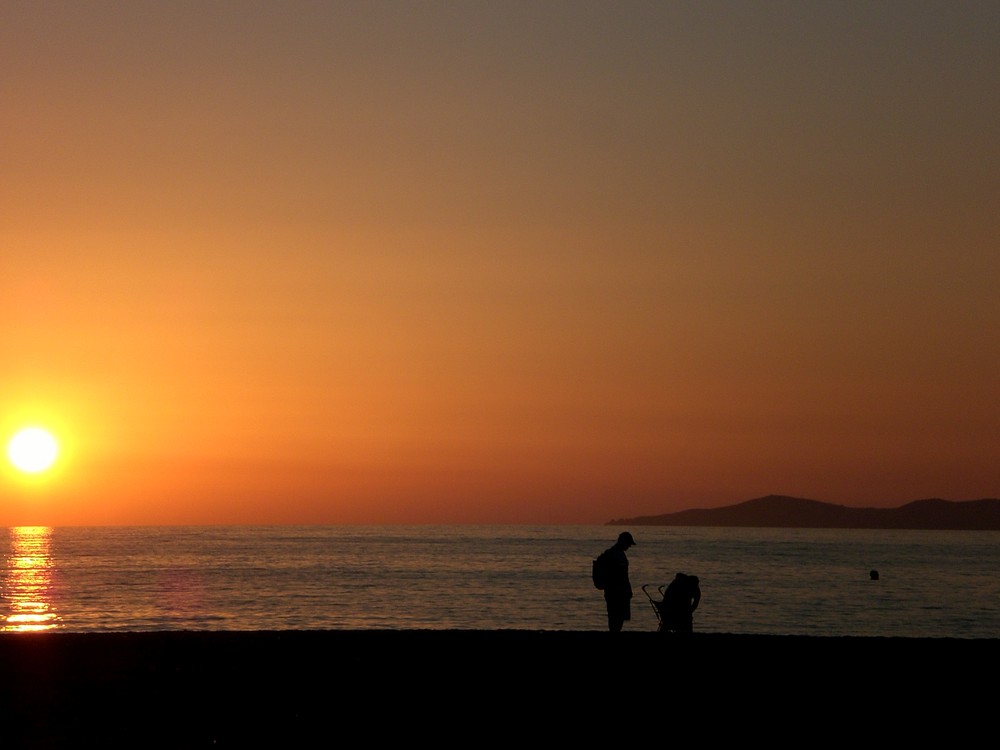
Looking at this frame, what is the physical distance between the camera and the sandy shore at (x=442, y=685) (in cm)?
1056

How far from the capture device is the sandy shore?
10.6 meters

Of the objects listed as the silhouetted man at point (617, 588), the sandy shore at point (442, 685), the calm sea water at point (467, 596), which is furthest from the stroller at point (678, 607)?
the calm sea water at point (467, 596)

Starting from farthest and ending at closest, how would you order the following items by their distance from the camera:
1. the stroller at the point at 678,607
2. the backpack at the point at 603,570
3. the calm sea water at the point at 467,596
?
the calm sea water at the point at 467,596 → the stroller at the point at 678,607 → the backpack at the point at 603,570

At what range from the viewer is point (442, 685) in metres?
12.7

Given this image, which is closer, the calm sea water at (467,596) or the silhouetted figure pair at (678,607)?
the silhouetted figure pair at (678,607)

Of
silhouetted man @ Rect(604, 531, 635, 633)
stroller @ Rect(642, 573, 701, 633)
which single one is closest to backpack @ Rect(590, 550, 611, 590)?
silhouetted man @ Rect(604, 531, 635, 633)

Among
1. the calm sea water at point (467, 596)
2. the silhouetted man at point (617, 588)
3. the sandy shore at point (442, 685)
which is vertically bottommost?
the calm sea water at point (467, 596)

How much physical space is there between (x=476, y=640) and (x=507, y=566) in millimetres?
96677

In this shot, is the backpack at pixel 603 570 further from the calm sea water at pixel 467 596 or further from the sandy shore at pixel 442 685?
the calm sea water at pixel 467 596

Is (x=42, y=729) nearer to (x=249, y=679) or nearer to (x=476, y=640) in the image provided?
(x=249, y=679)

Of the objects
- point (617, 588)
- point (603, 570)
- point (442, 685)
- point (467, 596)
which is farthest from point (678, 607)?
point (467, 596)

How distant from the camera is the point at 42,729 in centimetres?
1053

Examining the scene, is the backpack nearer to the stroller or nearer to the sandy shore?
the sandy shore

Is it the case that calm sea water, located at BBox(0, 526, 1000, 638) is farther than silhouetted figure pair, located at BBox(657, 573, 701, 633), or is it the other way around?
calm sea water, located at BBox(0, 526, 1000, 638)
